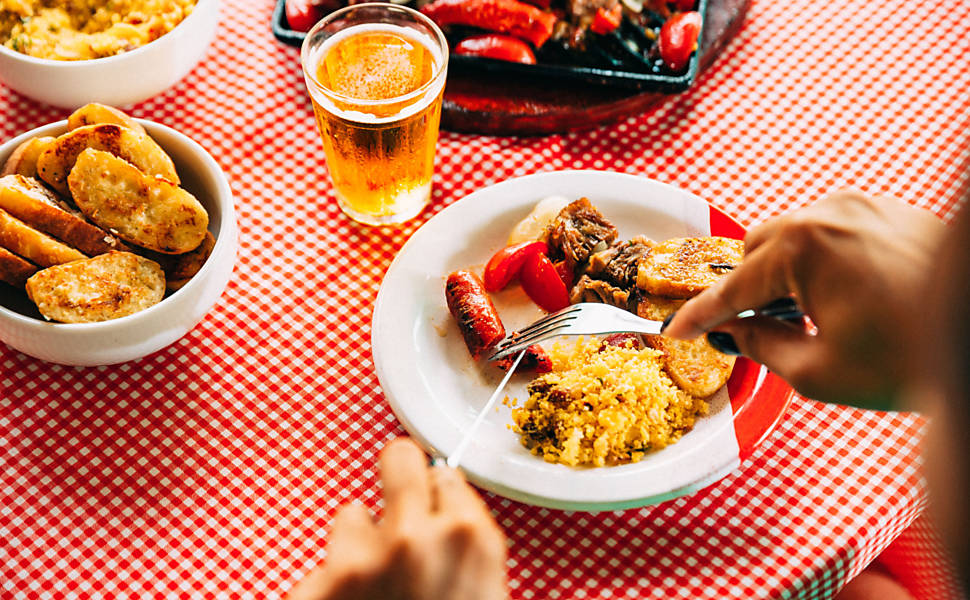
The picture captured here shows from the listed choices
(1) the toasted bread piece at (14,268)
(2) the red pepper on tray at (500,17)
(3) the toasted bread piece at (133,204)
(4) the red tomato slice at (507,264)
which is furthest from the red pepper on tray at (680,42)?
(1) the toasted bread piece at (14,268)

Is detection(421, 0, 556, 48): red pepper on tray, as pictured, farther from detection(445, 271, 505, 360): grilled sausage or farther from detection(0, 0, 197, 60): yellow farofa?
detection(445, 271, 505, 360): grilled sausage

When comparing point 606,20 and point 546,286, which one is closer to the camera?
point 546,286

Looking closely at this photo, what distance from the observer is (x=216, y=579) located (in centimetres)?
125

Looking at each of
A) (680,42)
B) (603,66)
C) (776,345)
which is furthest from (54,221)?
(680,42)

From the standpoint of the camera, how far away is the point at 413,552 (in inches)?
30.7

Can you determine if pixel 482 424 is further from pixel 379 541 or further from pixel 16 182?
pixel 16 182

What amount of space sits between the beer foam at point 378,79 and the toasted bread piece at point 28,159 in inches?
17.9

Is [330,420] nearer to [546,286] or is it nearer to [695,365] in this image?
[546,286]

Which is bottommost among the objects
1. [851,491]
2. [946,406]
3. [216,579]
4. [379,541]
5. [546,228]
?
[216,579]

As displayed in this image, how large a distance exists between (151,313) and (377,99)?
560 millimetres

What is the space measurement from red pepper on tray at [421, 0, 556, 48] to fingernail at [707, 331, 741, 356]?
1032 mm

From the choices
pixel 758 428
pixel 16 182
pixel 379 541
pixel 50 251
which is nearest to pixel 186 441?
pixel 50 251

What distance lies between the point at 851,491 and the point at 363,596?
2.89 feet

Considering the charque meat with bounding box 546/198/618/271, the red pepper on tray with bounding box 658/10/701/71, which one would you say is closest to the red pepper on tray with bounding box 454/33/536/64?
the red pepper on tray with bounding box 658/10/701/71
